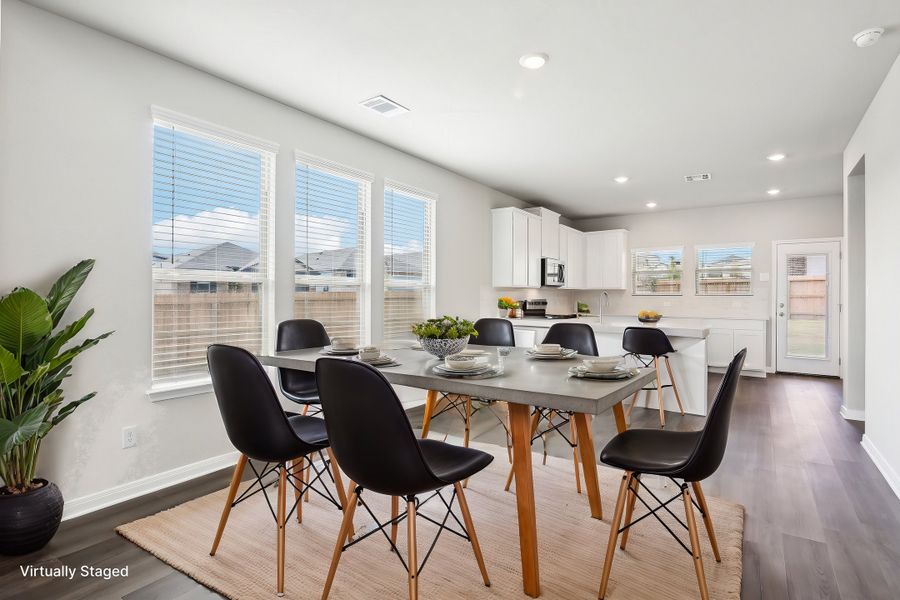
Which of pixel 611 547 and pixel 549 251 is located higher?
pixel 549 251

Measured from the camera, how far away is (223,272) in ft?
10.6

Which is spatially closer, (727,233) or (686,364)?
(686,364)

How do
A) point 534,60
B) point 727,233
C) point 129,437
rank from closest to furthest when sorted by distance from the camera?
point 129,437 → point 534,60 → point 727,233

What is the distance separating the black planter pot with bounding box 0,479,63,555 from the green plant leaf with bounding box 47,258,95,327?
29.6 inches

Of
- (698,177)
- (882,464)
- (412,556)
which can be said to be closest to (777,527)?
(882,464)

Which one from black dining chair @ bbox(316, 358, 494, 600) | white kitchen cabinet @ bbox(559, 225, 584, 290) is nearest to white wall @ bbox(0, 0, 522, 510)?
black dining chair @ bbox(316, 358, 494, 600)

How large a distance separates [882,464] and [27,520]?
A: 15.1 ft

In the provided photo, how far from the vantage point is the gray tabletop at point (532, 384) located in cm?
159

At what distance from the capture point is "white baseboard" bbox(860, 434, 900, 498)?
279 centimetres

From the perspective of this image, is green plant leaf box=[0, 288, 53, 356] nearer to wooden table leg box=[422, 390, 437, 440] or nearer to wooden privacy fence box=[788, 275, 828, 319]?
wooden table leg box=[422, 390, 437, 440]

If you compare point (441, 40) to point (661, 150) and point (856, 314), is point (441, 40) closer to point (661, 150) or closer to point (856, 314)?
point (661, 150)

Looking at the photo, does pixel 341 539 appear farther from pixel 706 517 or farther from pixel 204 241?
pixel 204 241

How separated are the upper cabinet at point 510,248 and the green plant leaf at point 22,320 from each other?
4.58m

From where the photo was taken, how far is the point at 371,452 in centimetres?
152
